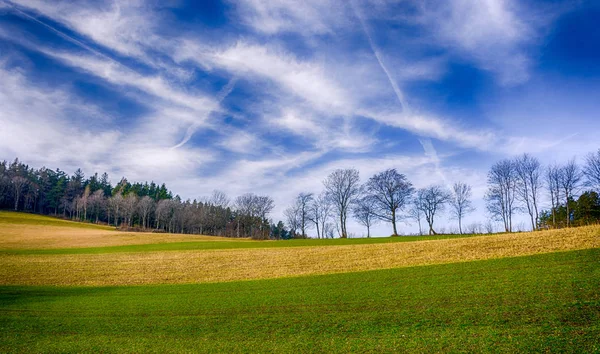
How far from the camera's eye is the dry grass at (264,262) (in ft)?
86.6

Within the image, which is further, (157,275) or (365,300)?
(157,275)

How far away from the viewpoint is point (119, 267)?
35.0m

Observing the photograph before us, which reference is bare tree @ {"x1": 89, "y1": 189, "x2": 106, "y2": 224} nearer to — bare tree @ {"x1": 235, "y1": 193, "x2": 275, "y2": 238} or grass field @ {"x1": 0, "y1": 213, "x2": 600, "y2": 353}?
bare tree @ {"x1": 235, "y1": 193, "x2": 275, "y2": 238}

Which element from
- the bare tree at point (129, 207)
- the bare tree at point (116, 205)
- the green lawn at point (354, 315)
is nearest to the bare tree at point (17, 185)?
the bare tree at point (116, 205)

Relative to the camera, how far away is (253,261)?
3547 centimetres

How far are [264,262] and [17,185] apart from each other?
131 meters

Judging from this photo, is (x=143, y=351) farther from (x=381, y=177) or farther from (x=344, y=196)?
(x=344, y=196)

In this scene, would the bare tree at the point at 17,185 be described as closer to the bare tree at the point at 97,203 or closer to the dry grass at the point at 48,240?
the bare tree at the point at 97,203

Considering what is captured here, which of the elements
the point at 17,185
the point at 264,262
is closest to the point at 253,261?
the point at 264,262

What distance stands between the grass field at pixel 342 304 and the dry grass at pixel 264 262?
220mm

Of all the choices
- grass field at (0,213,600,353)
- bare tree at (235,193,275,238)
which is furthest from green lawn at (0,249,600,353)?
bare tree at (235,193,275,238)

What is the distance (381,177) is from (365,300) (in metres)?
54.1

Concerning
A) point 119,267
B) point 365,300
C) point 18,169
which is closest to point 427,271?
point 365,300

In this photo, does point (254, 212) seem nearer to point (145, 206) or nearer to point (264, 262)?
point (145, 206)
